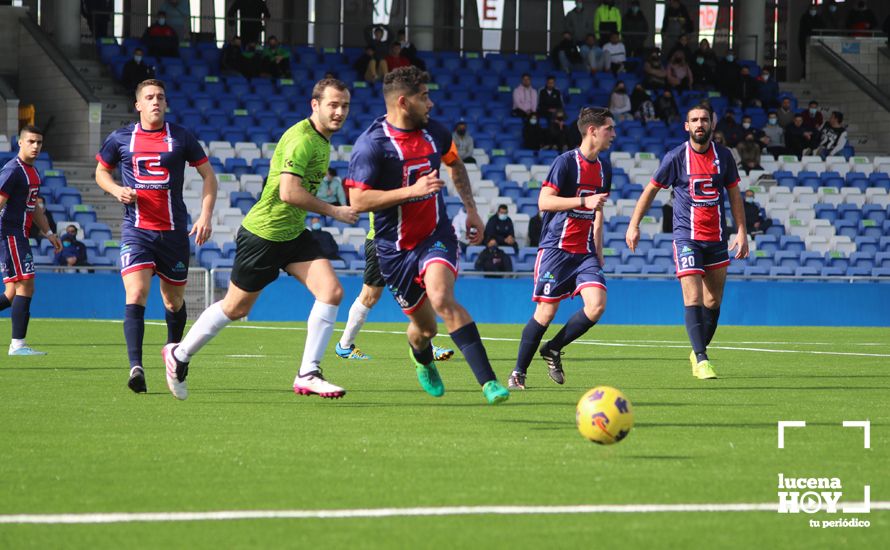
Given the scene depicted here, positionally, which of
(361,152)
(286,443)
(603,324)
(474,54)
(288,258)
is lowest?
(603,324)

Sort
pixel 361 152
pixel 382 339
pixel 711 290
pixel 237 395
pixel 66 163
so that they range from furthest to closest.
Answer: pixel 66 163, pixel 382 339, pixel 711 290, pixel 237 395, pixel 361 152

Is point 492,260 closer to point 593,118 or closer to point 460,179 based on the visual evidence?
point 593,118

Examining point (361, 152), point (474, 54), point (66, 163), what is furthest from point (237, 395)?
point (474, 54)

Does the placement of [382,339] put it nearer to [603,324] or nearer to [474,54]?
[603,324]

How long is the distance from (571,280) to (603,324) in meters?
12.9

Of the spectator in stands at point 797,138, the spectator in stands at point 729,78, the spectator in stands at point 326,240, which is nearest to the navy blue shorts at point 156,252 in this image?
the spectator in stands at point 326,240

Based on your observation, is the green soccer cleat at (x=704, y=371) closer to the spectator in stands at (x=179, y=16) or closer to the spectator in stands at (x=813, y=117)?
the spectator in stands at (x=813, y=117)

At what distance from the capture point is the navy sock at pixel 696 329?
37.9 feet

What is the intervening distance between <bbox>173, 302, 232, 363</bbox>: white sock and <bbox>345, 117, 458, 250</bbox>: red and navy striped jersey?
1302mm

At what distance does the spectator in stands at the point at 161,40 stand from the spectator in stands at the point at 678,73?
1197cm

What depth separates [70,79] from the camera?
2894cm

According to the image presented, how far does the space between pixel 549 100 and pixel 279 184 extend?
22.3 meters

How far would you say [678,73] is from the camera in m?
33.6

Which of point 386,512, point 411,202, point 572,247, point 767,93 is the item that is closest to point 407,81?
point 411,202
